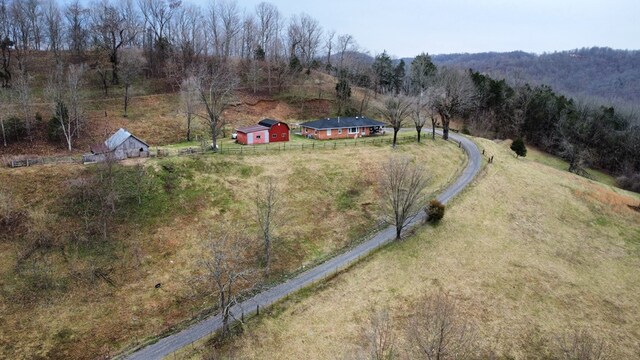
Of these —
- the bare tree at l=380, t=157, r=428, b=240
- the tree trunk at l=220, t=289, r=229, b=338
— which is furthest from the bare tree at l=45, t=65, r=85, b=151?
the bare tree at l=380, t=157, r=428, b=240

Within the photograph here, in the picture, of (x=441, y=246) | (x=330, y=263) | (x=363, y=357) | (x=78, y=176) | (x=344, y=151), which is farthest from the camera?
(x=344, y=151)

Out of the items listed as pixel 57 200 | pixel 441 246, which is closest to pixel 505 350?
pixel 441 246

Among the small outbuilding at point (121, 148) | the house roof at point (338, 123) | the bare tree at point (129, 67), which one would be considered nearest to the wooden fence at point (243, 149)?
the small outbuilding at point (121, 148)

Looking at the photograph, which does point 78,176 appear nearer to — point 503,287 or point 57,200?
point 57,200

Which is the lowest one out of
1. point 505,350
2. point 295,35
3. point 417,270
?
point 505,350

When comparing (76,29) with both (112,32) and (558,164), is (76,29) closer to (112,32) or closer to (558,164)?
(112,32)

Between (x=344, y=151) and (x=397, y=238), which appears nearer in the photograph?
(x=397, y=238)
